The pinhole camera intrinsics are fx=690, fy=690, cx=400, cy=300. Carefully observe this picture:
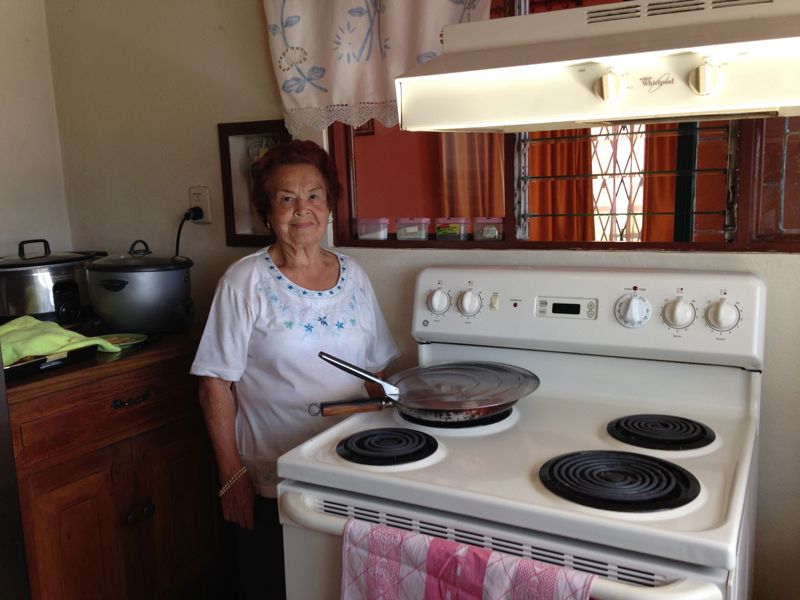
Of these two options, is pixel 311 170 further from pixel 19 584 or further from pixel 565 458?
pixel 19 584

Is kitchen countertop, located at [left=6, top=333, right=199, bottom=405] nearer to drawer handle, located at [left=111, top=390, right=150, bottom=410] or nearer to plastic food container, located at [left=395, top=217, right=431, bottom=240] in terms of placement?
drawer handle, located at [left=111, top=390, right=150, bottom=410]

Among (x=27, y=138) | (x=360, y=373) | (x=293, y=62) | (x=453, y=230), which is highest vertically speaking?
(x=293, y=62)

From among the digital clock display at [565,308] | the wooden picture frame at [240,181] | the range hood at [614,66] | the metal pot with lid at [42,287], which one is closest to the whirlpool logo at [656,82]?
the range hood at [614,66]

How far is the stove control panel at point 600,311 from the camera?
1.32 meters

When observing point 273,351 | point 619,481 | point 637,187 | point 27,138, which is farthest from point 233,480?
point 637,187

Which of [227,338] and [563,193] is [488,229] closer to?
[227,338]

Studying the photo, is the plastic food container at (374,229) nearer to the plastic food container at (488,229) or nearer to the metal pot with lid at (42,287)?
the plastic food container at (488,229)

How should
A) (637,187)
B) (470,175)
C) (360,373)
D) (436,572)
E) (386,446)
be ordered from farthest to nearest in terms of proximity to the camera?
(637,187) < (470,175) < (360,373) < (386,446) < (436,572)

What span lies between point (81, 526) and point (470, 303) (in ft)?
3.50

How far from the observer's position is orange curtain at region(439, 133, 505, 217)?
250cm

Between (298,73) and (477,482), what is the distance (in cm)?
119

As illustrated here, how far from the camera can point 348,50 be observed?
1.71 m

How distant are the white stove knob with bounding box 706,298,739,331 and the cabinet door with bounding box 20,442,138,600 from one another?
1405 mm

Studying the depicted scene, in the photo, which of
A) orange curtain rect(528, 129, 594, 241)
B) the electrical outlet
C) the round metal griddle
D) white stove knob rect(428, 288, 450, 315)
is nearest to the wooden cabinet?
the electrical outlet
